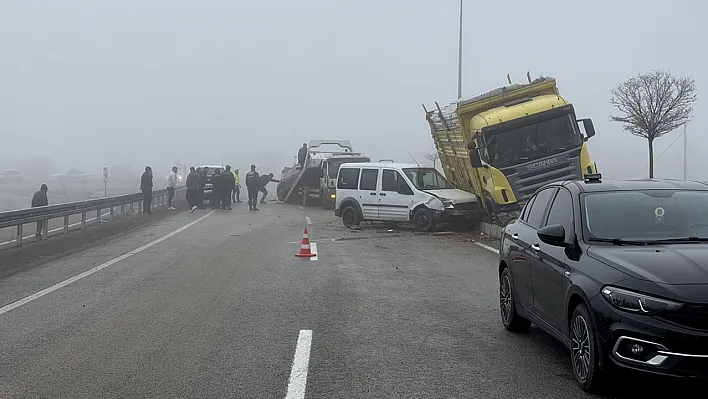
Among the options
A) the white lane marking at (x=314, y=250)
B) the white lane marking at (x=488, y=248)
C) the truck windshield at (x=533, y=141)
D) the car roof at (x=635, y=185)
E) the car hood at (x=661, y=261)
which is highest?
the truck windshield at (x=533, y=141)

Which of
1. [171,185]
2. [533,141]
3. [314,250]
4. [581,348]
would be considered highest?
[533,141]

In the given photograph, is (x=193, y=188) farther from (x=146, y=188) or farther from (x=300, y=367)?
(x=300, y=367)

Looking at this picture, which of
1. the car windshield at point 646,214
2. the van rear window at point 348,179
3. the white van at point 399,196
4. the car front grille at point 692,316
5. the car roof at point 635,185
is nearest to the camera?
the car front grille at point 692,316

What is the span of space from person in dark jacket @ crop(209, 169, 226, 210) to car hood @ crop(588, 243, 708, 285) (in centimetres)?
2778

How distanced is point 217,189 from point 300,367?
1067 inches

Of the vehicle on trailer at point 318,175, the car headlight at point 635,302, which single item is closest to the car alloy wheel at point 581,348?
the car headlight at point 635,302

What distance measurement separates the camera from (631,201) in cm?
672

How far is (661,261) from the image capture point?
550cm

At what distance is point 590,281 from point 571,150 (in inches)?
509

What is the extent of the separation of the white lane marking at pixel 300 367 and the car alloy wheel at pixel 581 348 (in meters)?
2.00

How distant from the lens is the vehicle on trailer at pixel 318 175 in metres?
33.8

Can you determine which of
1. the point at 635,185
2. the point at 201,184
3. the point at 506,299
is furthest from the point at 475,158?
the point at 201,184

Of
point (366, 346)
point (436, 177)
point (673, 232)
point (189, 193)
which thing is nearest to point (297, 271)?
point (366, 346)

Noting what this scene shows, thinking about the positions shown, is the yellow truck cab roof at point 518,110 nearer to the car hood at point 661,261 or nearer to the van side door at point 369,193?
the van side door at point 369,193
